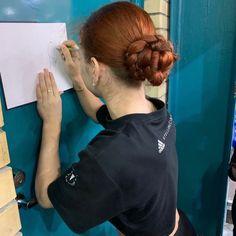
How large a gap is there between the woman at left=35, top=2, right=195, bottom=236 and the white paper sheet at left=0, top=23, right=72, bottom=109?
0.05 meters

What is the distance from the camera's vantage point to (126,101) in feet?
2.98

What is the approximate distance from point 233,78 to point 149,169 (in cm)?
99

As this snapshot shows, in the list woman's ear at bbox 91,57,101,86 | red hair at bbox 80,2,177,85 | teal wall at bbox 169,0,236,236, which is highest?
red hair at bbox 80,2,177,85

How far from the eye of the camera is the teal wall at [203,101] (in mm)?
1570

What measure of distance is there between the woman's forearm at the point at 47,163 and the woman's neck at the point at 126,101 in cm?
21

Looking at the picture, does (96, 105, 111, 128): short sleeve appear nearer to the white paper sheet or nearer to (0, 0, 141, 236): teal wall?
(0, 0, 141, 236): teal wall

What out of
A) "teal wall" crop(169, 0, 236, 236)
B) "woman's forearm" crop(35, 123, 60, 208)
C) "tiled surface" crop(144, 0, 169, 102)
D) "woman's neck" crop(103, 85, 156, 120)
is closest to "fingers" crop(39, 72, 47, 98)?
"woman's forearm" crop(35, 123, 60, 208)

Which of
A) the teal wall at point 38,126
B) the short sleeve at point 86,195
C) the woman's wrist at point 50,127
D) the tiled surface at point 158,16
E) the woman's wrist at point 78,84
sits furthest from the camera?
the tiled surface at point 158,16

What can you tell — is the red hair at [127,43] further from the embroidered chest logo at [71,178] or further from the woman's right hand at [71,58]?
the embroidered chest logo at [71,178]

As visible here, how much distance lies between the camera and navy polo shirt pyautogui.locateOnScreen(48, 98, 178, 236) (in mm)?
775

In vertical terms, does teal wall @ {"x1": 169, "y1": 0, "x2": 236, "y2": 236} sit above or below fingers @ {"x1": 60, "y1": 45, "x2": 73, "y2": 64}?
below

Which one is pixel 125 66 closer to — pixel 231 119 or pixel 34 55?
pixel 34 55

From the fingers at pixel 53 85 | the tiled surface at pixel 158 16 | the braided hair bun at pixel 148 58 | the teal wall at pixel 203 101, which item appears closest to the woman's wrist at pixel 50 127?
the fingers at pixel 53 85

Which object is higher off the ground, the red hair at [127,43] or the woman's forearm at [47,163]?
the red hair at [127,43]
